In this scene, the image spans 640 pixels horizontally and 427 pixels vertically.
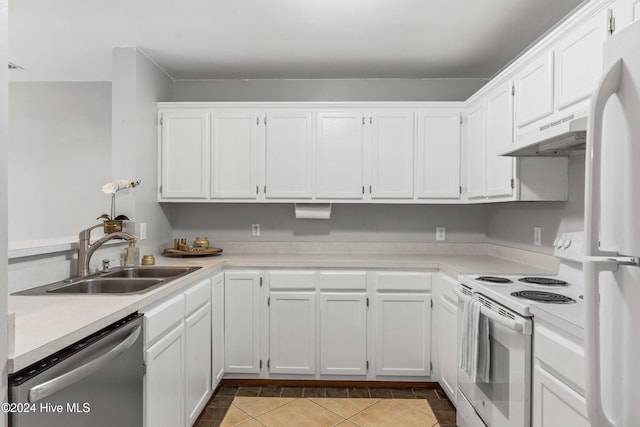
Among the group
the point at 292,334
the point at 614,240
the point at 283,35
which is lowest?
the point at 292,334

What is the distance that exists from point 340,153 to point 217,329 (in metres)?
1.63

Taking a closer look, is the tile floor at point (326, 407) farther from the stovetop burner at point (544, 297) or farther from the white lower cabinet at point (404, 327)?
the stovetop burner at point (544, 297)

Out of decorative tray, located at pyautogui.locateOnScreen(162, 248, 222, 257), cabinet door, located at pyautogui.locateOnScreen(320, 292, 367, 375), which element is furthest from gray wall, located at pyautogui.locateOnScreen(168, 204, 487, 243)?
cabinet door, located at pyautogui.locateOnScreen(320, 292, 367, 375)

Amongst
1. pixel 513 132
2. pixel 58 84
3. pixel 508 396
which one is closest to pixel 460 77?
pixel 513 132

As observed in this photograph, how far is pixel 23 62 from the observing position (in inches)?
121

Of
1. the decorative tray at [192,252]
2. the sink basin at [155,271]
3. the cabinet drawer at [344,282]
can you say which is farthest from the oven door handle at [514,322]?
the decorative tray at [192,252]

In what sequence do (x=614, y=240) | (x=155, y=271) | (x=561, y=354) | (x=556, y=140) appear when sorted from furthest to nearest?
(x=155, y=271) → (x=556, y=140) → (x=561, y=354) → (x=614, y=240)

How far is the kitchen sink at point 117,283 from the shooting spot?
5.78 ft

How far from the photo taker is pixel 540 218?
2506 millimetres

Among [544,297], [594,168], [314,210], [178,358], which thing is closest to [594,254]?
[594,168]

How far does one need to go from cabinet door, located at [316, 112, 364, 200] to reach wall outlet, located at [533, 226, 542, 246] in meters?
1.27

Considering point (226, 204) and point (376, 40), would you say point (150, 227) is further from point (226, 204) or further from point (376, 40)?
point (376, 40)

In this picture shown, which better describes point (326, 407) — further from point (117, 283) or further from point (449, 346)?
point (117, 283)

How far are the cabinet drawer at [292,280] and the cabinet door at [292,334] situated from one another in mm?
60
